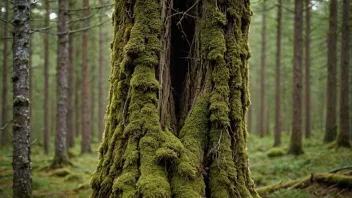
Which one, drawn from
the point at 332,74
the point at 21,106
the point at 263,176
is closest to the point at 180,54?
the point at 21,106

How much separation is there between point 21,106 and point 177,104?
3.63 m

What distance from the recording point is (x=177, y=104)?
5777mm

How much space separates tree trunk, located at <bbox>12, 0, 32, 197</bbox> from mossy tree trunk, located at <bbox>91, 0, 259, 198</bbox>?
8.40 ft

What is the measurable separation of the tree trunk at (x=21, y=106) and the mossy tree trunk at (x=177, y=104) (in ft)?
8.40

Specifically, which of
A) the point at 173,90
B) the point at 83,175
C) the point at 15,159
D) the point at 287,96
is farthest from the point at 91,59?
the point at 173,90

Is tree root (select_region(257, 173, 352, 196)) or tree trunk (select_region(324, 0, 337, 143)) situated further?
tree trunk (select_region(324, 0, 337, 143))

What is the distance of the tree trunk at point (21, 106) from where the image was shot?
7320 mm

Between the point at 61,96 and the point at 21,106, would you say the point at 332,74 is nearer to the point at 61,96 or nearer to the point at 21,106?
the point at 61,96

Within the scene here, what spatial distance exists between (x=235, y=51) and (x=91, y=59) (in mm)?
27550

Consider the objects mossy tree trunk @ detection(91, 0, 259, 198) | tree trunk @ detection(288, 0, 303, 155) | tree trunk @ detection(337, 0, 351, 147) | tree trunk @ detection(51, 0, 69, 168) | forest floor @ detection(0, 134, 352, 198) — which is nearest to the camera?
mossy tree trunk @ detection(91, 0, 259, 198)

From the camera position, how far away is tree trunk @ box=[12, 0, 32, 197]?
288 inches

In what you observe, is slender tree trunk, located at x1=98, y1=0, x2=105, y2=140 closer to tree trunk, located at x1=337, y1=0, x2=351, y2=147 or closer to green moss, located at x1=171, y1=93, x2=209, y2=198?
tree trunk, located at x1=337, y1=0, x2=351, y2=147

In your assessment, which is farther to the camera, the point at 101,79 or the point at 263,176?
the point at 101,79

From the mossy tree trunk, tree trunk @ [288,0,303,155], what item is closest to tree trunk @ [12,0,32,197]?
the mossy tree trunk
